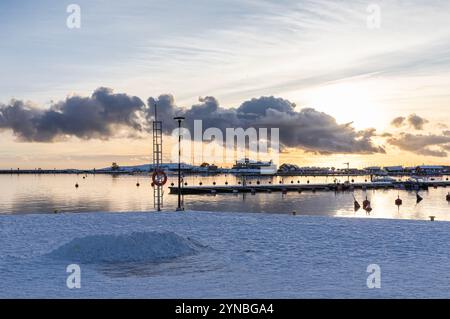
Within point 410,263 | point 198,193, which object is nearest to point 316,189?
point 198,193

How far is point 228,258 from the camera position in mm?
17312

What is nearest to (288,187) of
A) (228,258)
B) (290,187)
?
(290,187)

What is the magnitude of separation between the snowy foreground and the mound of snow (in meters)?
0.04

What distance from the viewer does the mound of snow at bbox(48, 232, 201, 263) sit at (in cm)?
1730

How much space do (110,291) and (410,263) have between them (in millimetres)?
10256

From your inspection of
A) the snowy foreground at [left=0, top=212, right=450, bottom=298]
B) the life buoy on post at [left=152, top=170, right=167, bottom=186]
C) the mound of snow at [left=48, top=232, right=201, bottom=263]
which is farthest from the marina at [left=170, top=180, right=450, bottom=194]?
the mound of snow at [left=48, top=232, right=201, bottom=263]

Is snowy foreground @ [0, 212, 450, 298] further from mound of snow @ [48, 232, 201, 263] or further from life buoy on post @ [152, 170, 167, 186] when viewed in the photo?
life buoy on post @ [152, 170, 167, 186]

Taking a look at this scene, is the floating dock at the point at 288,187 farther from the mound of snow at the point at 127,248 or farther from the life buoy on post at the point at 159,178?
the mound of snow at the point at 127,248

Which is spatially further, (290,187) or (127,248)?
(290,187)

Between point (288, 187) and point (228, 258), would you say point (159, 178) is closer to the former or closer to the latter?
point (228, 258)

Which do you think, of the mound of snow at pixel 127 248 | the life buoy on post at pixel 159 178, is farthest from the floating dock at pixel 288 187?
the mound of snow at pixel 127 248

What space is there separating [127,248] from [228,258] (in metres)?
3.96

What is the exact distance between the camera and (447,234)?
72.2ft
